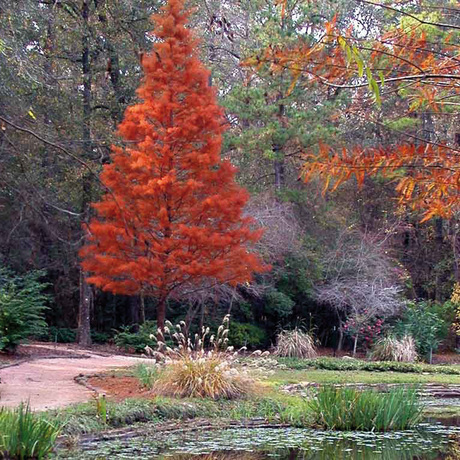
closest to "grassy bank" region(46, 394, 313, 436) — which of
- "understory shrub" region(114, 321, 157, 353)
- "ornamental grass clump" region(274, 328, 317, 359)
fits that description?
"understory shrub" region(114, 321, 157, 353)

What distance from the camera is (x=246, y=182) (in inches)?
1035

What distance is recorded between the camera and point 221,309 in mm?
24094

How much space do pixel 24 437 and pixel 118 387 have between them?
4.83m

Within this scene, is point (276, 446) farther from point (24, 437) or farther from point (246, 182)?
point (246, 182)

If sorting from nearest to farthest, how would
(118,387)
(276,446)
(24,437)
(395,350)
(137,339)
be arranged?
(24,437), (276,446), (118,387), (137,339), (395,350)

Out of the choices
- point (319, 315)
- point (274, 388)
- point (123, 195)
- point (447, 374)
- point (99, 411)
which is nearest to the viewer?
point (99, 411)

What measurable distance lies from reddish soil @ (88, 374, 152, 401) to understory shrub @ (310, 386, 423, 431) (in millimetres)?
2843

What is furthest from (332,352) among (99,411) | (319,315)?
(99,411)

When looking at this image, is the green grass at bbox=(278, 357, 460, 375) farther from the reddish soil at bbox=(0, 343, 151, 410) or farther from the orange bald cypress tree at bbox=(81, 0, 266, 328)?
the reddish soil at bbox=(0, 343, 151, 410)

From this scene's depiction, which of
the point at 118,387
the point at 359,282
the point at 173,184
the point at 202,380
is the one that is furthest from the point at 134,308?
the point at 202,380

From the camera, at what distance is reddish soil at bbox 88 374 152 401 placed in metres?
10.9

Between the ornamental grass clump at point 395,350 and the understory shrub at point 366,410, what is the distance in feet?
38.1

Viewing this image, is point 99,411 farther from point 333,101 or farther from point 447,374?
point 333,101

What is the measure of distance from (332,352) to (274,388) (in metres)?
12.1
